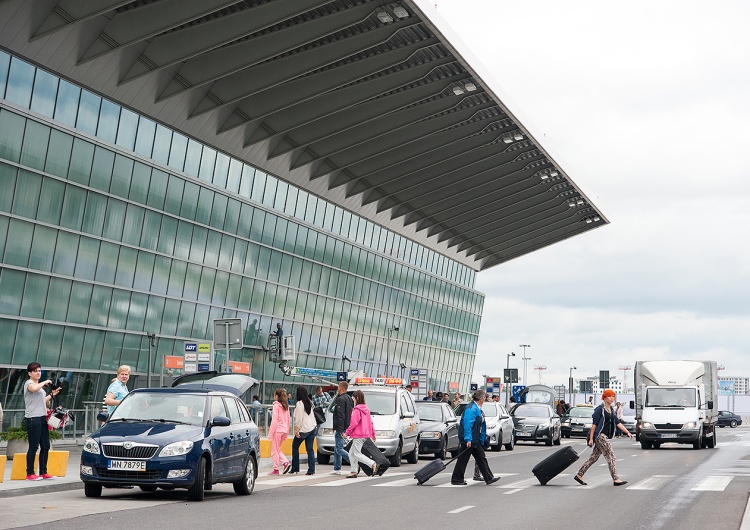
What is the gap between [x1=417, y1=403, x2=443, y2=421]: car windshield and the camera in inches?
1224

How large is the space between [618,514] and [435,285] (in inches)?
2407

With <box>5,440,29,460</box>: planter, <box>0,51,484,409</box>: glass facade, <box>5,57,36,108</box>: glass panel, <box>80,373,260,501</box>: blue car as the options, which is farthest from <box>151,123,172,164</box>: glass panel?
<box>80,373,260,501</box>: blue car

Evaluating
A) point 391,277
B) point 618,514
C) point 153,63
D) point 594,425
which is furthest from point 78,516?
point 391,277

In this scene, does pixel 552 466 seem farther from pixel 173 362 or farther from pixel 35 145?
pixel 173 362

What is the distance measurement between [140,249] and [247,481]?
81.1ft

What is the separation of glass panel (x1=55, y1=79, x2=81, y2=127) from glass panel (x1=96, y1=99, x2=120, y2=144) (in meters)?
1.51

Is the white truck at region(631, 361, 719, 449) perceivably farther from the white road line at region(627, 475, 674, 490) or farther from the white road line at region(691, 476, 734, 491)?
the white road line at region(627, 475, 674, 490)

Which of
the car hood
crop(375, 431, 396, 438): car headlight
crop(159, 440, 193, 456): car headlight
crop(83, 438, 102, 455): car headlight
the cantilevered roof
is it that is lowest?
crop(83, 438, 102, 455): car headlight

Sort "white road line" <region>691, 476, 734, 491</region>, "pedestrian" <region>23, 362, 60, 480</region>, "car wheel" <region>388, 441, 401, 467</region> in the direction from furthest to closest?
"car wheel" <region>388, 441, 401, 467</region>, "white road line" <region>691, 476, 734, 491</region>, "pedestrian" <region>23, 362, 60, 480</region>

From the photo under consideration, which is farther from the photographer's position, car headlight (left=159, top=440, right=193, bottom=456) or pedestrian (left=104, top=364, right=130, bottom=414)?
pedestrian (left=104, top=364, right=130, bottom=414)

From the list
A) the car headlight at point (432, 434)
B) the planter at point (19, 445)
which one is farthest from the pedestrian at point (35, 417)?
the car headlight at point (432, 434)

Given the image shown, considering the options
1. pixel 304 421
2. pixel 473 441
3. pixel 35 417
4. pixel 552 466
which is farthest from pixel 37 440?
pixel 552 466

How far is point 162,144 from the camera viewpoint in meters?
42.1

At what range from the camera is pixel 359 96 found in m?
43.1
